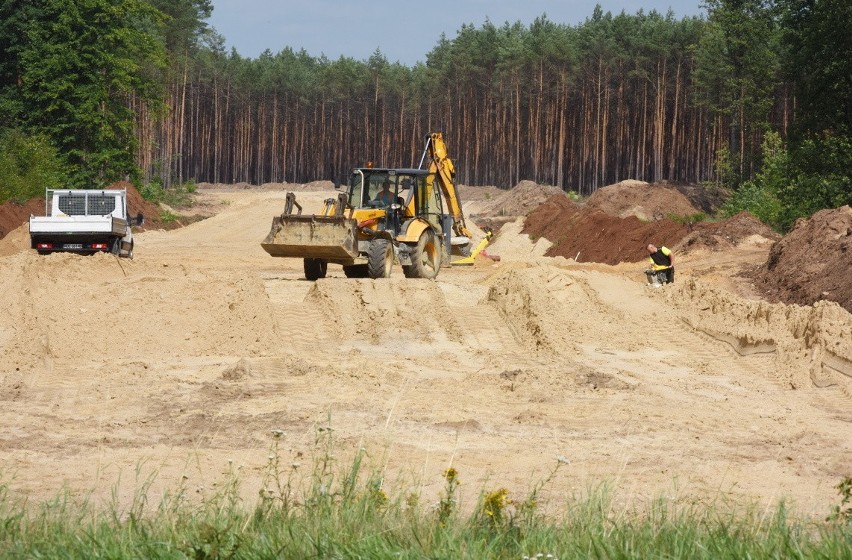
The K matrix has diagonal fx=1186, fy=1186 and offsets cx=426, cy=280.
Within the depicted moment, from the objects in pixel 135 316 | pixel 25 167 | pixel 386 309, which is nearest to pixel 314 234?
pixel 386 309

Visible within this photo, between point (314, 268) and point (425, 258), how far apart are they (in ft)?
7.65

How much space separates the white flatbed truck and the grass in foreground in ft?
67.5

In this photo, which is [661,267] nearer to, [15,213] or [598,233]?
[598,233]

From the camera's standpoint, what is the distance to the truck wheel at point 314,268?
80.9 feet

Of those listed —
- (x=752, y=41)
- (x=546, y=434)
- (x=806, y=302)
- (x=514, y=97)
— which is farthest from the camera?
(x=514, y=97)

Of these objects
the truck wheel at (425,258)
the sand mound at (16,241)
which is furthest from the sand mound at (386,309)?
the sand mound at (16,241)

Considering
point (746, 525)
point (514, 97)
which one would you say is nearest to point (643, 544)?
point (746, 525)

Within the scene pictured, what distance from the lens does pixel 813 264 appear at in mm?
24016

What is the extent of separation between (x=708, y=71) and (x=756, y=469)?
56.0 meters

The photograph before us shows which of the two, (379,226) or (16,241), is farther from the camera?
(16,241)

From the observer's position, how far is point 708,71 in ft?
208

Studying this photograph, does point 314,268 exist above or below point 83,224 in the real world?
below

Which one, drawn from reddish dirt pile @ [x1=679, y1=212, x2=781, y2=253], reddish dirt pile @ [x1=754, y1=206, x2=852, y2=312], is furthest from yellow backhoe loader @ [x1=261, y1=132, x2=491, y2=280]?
reddish dirt pile @ [x1=679, y1=212, x2=781, y2=253]

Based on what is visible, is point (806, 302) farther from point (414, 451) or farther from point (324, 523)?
point (324, 523)
